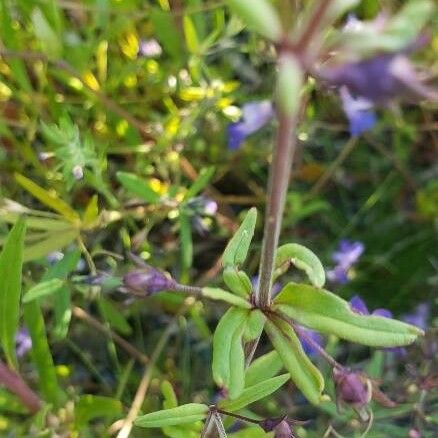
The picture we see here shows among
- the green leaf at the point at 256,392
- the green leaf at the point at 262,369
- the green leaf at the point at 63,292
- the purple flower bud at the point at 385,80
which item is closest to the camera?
the purple flower bud at the point at 385,80

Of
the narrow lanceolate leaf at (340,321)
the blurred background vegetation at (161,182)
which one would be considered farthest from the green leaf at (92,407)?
the narrow lanceolate leaf at (340,321)

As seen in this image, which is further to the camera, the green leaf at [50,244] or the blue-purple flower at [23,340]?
the blue-purple flower at [23,340]

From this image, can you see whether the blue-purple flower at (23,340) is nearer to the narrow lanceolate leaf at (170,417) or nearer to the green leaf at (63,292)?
the green leaf at (63,292)

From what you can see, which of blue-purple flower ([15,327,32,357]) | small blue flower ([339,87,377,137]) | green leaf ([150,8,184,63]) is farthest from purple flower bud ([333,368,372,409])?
green leaf ([150,8,184,63])

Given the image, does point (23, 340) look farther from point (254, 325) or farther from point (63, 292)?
point (254, 325)

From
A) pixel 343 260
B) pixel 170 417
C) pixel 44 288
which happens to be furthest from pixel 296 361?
pixel 343 260

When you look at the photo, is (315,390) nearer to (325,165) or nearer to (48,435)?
(48,435)

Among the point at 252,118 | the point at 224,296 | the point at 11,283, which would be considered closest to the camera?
the point at 224,296
